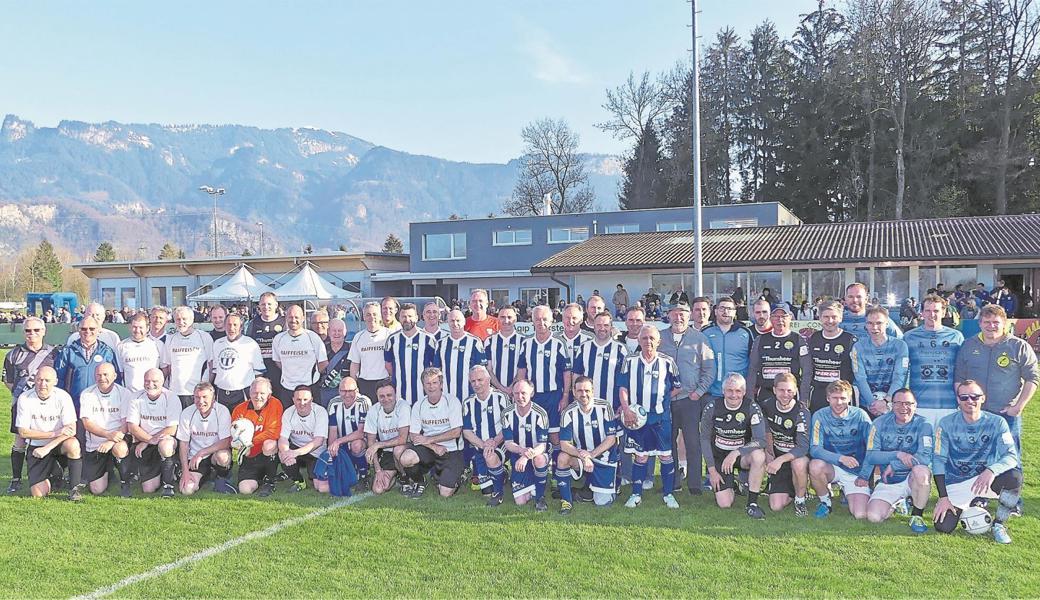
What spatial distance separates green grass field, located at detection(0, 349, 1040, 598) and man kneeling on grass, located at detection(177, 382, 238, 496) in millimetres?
337

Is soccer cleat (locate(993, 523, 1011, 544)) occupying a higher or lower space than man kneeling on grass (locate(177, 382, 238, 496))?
lower

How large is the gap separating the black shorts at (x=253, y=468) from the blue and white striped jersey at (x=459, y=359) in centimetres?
160

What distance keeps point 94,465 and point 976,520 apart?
645cm

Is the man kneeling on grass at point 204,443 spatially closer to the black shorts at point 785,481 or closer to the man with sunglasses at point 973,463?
the black shorts at point 785,481

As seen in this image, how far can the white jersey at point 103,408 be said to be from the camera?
608cm

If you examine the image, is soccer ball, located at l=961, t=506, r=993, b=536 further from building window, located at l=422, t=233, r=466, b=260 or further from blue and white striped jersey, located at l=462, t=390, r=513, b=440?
building window, located at l=422, t=233, r=466, b=260

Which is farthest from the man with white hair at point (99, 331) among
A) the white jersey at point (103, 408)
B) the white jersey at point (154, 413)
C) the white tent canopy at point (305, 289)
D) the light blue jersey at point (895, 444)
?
the white tent canopy at point (305, 289)

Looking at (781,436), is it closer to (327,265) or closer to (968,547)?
(968,547)

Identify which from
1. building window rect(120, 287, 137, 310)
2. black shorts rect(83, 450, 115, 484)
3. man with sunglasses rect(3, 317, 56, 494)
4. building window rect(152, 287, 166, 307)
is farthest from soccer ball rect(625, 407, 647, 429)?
building window rect(120, 287, 137, 310)

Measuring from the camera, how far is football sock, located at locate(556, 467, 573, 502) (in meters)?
5.60

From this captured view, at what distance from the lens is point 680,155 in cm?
3975

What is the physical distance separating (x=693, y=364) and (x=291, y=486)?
11.2ft

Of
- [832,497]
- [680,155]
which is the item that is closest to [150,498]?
[832,497]

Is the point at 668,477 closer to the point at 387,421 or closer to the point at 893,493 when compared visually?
the point at 893,493
